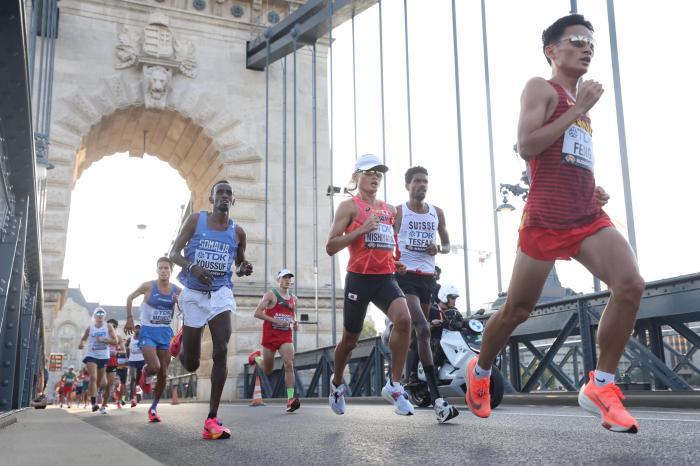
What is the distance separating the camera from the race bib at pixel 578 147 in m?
3.48

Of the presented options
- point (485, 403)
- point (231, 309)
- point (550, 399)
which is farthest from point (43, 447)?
point (550, 399)

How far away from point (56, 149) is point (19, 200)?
13.7m

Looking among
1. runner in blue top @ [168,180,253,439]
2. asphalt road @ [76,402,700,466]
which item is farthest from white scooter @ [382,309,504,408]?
runner in blue top @ [168,180,253,439]

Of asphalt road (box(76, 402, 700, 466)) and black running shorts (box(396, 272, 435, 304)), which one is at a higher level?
black running shorts (box(396, 272, 435, 304))

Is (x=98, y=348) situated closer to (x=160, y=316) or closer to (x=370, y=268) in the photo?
(x=160, y=316)

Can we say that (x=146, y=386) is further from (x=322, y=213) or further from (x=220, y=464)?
(x=220, y=464)

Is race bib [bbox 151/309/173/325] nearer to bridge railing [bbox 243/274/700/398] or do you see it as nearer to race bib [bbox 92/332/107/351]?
bridge railing [bbox 243/274/700/398]

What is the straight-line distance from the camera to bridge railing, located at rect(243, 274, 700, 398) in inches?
254

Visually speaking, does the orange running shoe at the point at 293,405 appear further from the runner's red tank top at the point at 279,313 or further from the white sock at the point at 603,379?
the white sock at the point at 603,379

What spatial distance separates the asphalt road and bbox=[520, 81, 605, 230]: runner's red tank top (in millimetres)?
976

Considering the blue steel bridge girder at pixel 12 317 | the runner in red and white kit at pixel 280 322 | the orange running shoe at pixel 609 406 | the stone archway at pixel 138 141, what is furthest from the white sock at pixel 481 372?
the stone archway at pixel 138 141

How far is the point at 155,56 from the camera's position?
1934 centimetres

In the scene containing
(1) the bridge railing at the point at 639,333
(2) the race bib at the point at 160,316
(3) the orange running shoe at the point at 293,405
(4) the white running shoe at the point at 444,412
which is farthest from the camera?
(2) the race bib at the point at 160,316

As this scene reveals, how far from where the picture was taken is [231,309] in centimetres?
511
